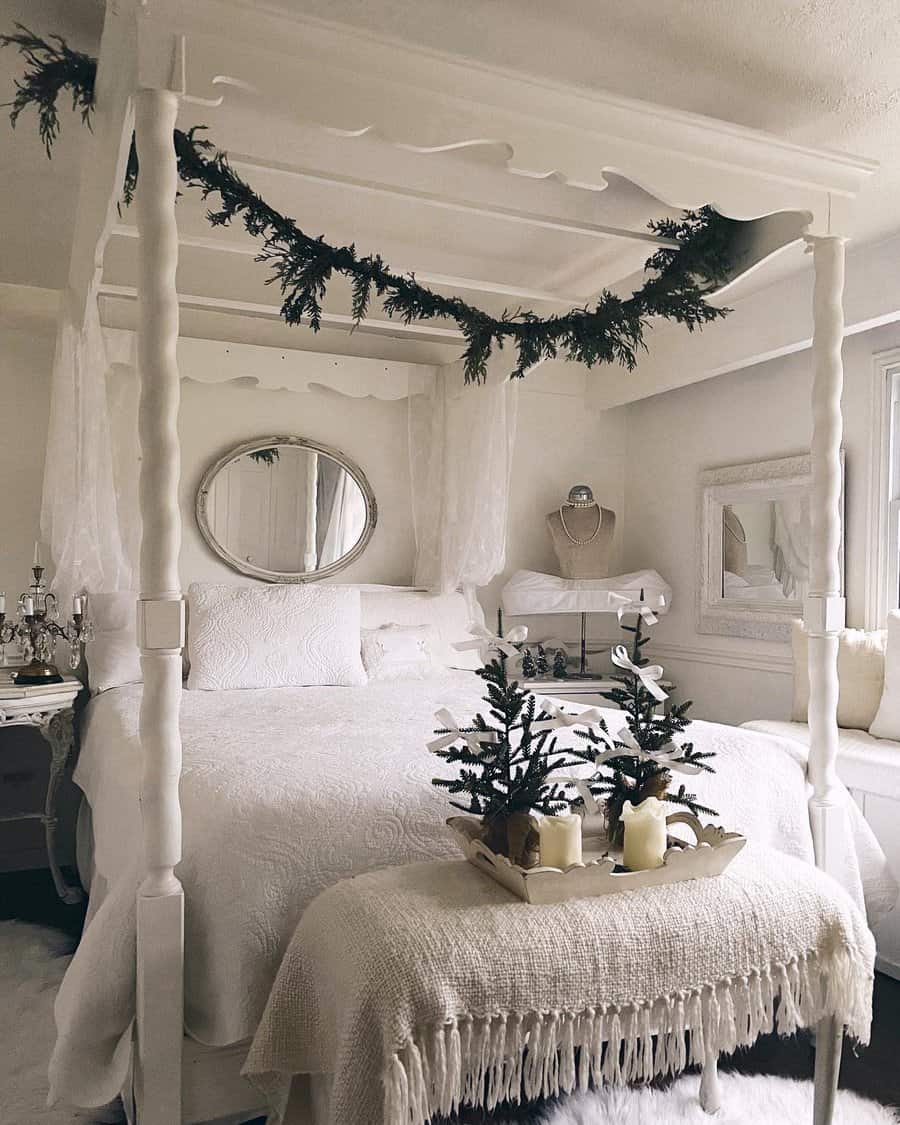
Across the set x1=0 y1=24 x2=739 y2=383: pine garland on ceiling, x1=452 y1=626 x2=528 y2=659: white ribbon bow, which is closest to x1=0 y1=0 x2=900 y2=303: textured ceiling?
x1=0 y1=24 x2=739 y2=383: pine garland on ceiling

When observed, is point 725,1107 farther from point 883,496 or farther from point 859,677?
point 883,496

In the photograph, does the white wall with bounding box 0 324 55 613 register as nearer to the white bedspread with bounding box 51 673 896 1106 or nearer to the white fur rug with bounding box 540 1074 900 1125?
the white bedspread with bounding box 51 673 896 1106

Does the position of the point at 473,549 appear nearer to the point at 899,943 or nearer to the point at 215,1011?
the point at 899,943

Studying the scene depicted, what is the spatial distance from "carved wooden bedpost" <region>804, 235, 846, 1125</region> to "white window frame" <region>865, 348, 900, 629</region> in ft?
4.72

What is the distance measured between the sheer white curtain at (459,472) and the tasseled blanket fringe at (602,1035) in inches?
105

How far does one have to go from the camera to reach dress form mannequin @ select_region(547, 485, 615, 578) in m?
5.00

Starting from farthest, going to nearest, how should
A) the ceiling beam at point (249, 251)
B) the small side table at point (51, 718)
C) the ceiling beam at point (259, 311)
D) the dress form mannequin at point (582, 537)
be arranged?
the dress form mannequin at point (582, 537), the ceiling beam at point (259, 311), the small side table at point (51, 718), the ceiling beam at point (249, 251)

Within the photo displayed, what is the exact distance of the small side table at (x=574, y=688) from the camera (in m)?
4.50

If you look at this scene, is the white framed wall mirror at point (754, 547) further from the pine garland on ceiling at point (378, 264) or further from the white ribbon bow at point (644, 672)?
the white ribbon bow at point (644, 672)

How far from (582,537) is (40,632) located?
2.77 meters

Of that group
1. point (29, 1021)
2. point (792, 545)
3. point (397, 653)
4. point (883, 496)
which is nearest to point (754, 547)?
point (792, 545)

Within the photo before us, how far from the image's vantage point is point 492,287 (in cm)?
325

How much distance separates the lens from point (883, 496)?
152 inches

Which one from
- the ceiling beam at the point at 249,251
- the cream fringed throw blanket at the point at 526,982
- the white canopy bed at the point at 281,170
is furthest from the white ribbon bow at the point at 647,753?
the ceiling beam at the point at 249,251
